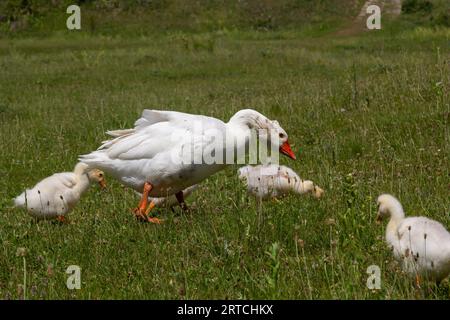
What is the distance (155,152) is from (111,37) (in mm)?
36701

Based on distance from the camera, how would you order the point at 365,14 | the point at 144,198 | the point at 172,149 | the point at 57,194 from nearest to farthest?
the point at 172,149 → the point at 144,198 → the point at 57,194 → the point at 365,14

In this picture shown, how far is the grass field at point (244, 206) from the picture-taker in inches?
199

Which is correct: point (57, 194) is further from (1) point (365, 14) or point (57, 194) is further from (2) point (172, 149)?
(1) point (365, 14)

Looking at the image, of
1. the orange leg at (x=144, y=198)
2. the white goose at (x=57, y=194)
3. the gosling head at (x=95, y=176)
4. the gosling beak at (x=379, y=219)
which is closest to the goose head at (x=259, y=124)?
the orange leg at (x=144, y=198)

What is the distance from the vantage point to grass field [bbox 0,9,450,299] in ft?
16.6

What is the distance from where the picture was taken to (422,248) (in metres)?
4.54

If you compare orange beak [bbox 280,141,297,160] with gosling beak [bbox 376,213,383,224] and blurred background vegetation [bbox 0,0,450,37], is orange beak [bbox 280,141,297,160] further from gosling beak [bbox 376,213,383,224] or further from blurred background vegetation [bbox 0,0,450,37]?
blurred background vegetation [bbox 0,0,450,37]

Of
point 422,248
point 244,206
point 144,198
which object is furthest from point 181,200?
point 422,248

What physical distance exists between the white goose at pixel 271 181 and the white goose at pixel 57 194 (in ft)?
6.08

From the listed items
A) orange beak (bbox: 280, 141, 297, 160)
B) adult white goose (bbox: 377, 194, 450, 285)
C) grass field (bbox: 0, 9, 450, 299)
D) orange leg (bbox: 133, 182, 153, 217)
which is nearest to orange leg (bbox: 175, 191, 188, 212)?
grass field (bbox: 0, 9, 450, 299)

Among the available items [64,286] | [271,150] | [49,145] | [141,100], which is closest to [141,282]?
[64,286]

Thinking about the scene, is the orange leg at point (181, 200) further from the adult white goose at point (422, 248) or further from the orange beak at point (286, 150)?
the adult white goose at point (422, 248)

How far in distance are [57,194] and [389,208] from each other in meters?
3.84

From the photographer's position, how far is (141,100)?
18.4m
